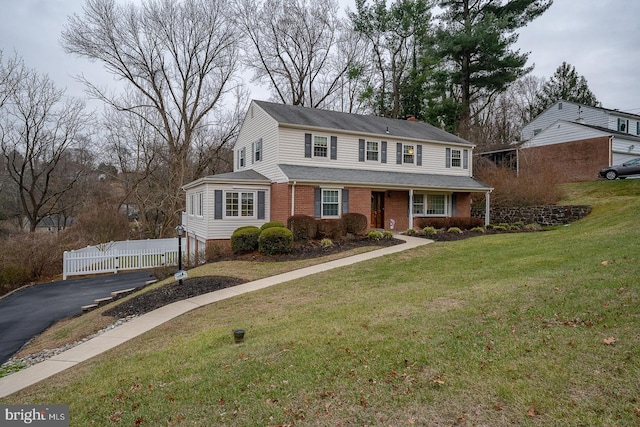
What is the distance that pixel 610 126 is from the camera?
28.1 meters

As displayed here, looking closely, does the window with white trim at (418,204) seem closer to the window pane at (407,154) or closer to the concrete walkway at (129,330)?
the window pane at (407,154)

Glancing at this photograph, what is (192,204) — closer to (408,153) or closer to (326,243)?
(326,243)

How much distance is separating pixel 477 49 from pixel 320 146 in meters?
19.7

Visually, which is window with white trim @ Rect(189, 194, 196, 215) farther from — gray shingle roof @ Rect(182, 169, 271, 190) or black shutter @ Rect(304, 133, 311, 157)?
black shutter @ Rect(304, 133, 311, 157)

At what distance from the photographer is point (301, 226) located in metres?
15.2

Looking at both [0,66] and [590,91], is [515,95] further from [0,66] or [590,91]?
[0,66]

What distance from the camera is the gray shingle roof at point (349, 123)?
60.4 feet

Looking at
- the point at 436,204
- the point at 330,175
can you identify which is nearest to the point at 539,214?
the point at 436,204

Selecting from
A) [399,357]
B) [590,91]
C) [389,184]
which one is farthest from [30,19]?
[590,91]

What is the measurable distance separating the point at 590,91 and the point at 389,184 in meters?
31.4

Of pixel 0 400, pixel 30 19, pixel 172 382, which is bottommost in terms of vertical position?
pixel 0 400

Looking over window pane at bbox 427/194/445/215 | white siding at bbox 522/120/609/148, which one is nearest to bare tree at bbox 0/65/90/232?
window pane at bbox 427/194/445/215

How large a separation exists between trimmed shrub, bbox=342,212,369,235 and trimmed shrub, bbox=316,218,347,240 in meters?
0.40

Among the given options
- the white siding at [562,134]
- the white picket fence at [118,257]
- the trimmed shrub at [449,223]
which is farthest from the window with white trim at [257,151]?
the white siding at [562,134]
